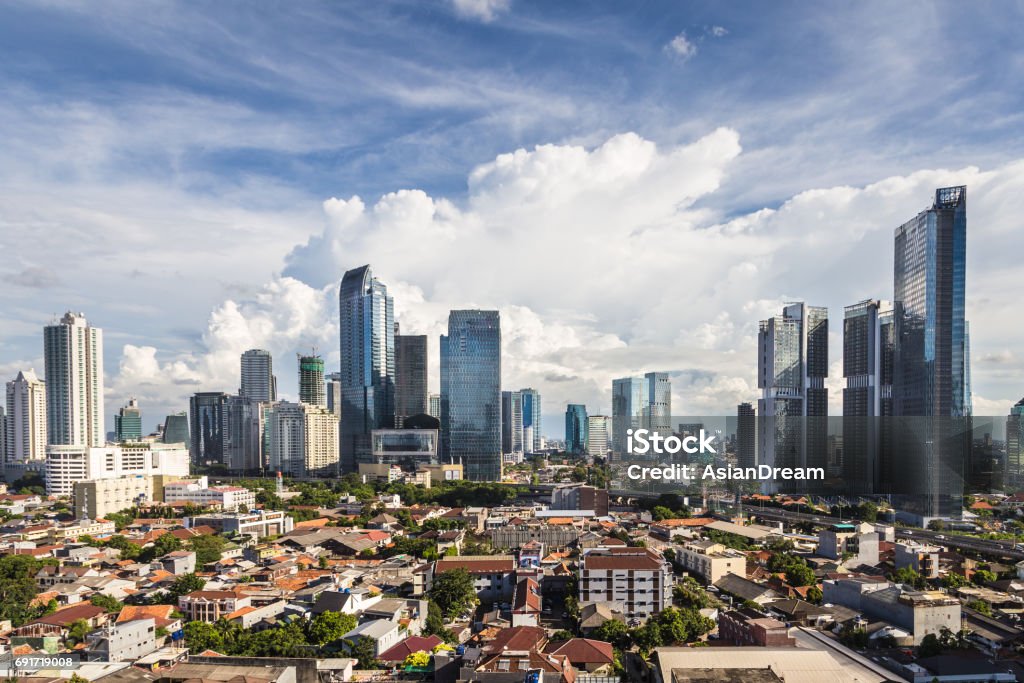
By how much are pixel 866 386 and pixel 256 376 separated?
134ft

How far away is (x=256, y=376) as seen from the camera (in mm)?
49562

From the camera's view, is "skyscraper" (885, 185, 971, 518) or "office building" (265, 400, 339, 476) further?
"office building" (265, 400, 339, 476)

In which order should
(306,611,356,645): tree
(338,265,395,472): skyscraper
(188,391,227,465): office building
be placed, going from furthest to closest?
(188,391,227,465): office building
(338,265,395,472): skyscraper
(306,611,356,645): tree

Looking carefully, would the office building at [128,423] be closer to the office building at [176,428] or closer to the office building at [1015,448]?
the office building at [176,428]

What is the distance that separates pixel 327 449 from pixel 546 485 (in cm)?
1306

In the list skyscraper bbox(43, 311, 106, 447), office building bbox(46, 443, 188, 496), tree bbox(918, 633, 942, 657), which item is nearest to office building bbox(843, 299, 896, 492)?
tree bbox(918, 633, 942, 657)

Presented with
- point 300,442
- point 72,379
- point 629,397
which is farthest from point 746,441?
point 629,397

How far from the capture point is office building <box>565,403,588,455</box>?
2320 inches

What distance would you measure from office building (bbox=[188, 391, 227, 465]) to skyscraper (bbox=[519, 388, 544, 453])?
28.0m

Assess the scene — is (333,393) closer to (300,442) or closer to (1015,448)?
(300,442)

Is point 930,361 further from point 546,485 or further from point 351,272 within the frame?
point 351,272

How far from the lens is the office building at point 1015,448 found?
57.2ft

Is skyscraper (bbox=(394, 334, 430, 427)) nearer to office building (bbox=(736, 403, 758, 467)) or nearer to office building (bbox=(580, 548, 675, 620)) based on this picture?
office building (bbox=(736, 403, 758, 467))

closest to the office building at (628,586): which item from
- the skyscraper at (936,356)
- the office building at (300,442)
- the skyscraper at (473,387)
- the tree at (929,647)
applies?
the tree at (929,647)
